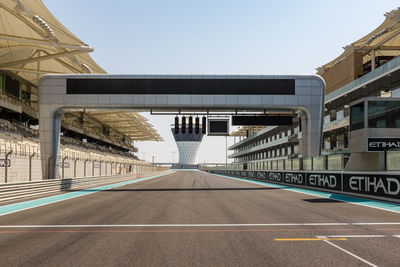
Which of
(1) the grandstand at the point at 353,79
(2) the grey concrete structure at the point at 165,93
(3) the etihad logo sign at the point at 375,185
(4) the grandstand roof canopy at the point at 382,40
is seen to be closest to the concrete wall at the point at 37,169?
(2) the grey concrete structure at the point at 165,93

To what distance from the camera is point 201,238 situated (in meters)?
6.64

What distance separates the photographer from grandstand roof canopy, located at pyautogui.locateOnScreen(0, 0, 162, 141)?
2449 centimetres

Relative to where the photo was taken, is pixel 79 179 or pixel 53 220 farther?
pixel 79 179

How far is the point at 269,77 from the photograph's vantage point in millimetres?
21516

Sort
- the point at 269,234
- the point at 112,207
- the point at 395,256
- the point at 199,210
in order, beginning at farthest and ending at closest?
the point at 112,207 < the point at 199,210 < the point at 269,234 < the point at 395,256

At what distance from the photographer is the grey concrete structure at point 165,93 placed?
21359mm

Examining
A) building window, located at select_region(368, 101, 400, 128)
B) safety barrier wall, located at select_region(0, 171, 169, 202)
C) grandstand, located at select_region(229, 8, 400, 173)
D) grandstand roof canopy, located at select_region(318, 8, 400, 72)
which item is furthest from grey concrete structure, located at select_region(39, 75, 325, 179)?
grandstand roof canopy, located at select_region(318, 8, 400, 72)

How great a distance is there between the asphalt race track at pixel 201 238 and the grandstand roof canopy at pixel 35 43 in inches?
622

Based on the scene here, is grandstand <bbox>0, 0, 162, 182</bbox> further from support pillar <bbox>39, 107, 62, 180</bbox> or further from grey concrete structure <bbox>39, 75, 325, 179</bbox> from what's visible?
grey concrete structure <bbox>39, 75, 325, 179</bbox>

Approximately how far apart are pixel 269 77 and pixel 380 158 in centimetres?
912

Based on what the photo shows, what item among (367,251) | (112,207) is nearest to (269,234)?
(367,251)

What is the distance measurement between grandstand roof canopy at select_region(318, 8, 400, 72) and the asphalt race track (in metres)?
33.1

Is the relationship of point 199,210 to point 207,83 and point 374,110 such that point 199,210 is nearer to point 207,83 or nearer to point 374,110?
point 374,110

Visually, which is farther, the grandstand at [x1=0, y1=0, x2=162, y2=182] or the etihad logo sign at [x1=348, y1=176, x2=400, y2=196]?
the grandstand at [x1=0, y1=0, x2=162, y2=182]
